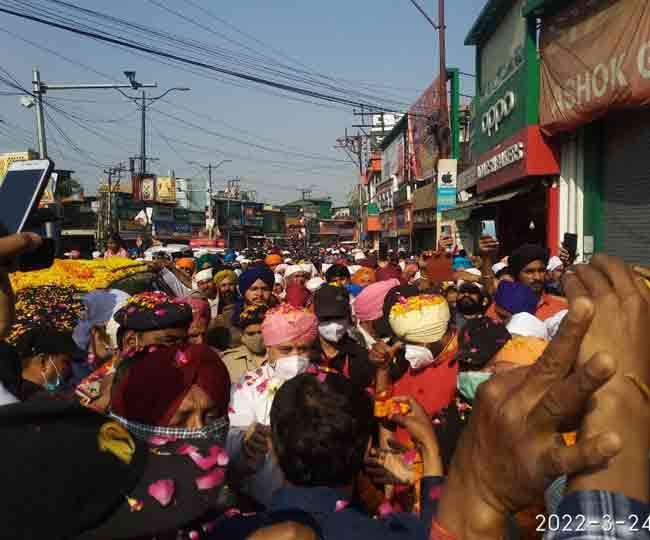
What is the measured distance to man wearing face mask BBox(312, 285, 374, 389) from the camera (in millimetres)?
3879

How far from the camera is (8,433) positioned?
1.02 metres

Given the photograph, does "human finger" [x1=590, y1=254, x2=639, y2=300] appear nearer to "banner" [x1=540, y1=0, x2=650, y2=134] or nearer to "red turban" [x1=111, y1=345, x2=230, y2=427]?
"red turban" [x1=111, y1=345, x2=230, y2=427]

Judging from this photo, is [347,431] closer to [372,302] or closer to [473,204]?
[372,302]

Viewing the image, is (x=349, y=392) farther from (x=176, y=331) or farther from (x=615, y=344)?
(x=176, y=331)

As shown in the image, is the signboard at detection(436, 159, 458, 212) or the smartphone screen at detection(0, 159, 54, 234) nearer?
the smartphone screen at detection(0, 159, 54, 234)

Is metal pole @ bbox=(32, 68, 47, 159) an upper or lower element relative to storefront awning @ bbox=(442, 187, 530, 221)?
upper

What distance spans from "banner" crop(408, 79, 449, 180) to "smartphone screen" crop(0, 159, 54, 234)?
1986 cm

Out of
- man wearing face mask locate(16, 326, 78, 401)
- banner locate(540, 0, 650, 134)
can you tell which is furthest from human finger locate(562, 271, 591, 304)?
banner locate(540, 0, 650, 134)

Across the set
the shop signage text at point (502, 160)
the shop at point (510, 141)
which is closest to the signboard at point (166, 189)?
the shop at point (510, 141)

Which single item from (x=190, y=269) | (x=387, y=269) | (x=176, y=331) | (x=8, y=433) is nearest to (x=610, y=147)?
(x=387, y=269)

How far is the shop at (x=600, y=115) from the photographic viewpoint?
7535 mm

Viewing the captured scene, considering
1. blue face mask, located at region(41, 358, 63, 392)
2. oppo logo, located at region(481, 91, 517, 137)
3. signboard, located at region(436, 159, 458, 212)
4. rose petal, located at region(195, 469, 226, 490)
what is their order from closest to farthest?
rose petal, located at region(195, 469, 226, 490) < blue face mask, located at region(41, 358, 63, 392) < oppo logo, located at region(481, 91, 517, 137) < signboard, located at region(436, 159, 458, 212)

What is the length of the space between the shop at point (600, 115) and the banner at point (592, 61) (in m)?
0.01

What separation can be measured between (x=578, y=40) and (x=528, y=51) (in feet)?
6.08
